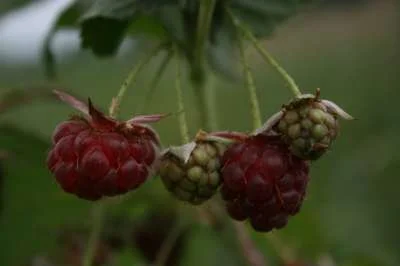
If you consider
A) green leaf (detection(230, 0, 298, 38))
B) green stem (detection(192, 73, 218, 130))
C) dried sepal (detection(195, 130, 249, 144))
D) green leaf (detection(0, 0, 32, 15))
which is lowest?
green leaf (detection(0, 0, 32, 15))

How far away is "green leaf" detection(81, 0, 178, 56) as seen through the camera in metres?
1.79

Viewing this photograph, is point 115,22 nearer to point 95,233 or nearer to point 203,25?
point 203,25

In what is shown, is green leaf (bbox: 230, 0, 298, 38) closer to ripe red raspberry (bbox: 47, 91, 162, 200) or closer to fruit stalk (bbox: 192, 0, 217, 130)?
fruit stalk (bbox: 192, 0, 217, 130)

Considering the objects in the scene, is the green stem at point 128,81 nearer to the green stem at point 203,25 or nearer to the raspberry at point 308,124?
the green stem at point 203,25

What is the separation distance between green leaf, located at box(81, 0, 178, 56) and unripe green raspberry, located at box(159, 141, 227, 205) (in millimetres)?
287

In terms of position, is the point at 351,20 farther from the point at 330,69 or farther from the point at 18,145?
the point at 18,145

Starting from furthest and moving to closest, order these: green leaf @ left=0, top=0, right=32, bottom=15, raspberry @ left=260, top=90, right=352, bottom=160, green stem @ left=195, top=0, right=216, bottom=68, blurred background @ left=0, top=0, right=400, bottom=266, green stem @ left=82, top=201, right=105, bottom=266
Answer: green leaf @ left=0, top=0, right=32, bottom=15, blurred background @ left=0, top=0, right=400, bottom=266, green stem @ left=82, top=201, right=105, bottom=266, green stem @ left=195, top=0, right=216, bottom=68, raspberry @ left=260, top=90, right=352, bottom=160

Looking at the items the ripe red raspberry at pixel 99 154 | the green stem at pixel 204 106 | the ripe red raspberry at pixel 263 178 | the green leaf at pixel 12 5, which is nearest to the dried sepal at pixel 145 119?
the ripe red raspberry at pixel 99 154

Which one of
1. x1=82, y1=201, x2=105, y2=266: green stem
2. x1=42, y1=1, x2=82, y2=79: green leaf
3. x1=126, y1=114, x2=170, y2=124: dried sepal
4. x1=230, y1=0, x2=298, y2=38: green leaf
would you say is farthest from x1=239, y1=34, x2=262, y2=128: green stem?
x1=42, y1=1, x2=82, y2=79: green leaf

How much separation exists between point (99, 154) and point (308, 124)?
0.94 feet

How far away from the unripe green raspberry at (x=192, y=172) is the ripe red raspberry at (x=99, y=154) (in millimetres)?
29

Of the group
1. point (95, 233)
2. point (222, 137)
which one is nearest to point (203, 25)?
point (222, 137)

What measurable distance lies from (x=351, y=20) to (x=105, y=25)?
27.5 ft

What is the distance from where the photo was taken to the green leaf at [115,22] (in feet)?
5.89
